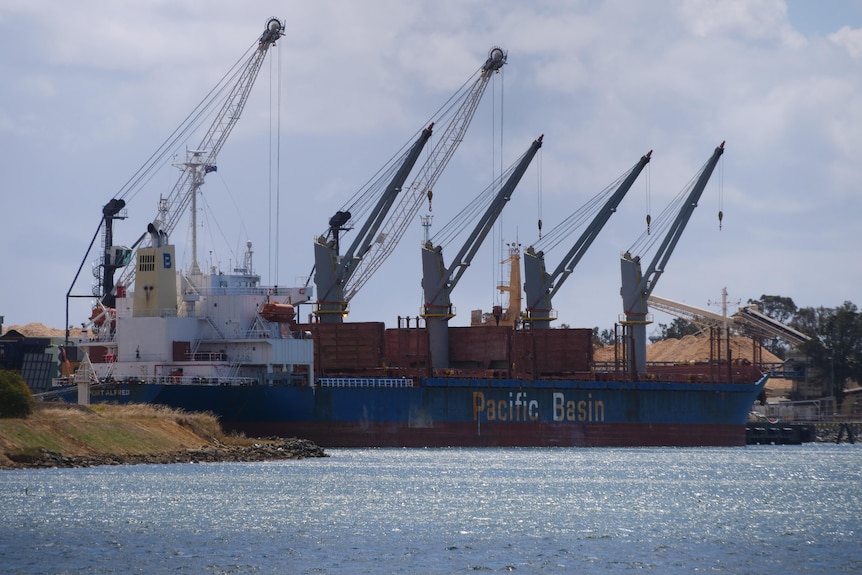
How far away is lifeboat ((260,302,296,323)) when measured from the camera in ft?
242

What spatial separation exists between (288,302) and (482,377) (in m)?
11.4

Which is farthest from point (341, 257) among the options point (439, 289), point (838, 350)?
point (838, 350)

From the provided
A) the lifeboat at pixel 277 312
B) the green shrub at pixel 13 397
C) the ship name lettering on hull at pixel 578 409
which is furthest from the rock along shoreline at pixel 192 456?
the ship name lettering on hull at pixel 578 409

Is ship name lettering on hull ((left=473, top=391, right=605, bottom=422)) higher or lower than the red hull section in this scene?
higher

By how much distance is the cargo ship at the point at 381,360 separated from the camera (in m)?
71.9

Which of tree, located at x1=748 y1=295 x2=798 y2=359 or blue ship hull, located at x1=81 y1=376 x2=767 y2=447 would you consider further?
tree, located at x1=748 y1=295 x2=798 y2=359

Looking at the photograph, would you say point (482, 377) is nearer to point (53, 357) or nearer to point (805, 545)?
point (53, 357)

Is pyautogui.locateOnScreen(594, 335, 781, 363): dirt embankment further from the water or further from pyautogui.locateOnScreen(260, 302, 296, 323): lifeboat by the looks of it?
the water

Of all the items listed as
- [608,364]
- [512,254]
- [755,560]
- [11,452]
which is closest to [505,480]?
[11,452]

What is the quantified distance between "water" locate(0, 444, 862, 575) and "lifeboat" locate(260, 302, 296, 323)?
11631 millimetres

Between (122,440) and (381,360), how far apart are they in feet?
73.1

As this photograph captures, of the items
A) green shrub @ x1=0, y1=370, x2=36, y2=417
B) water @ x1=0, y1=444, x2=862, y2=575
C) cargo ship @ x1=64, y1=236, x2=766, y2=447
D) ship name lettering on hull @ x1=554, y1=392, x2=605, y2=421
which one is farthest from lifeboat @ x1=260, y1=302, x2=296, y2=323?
green shrub @ x1=0, y1=370, x2=36, y2=417

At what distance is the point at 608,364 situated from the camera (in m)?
92.6

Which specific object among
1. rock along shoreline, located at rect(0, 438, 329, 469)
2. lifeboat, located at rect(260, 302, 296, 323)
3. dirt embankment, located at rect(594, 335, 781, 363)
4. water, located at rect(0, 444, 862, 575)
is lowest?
water, located at rect(0, 444, 862, 575)
